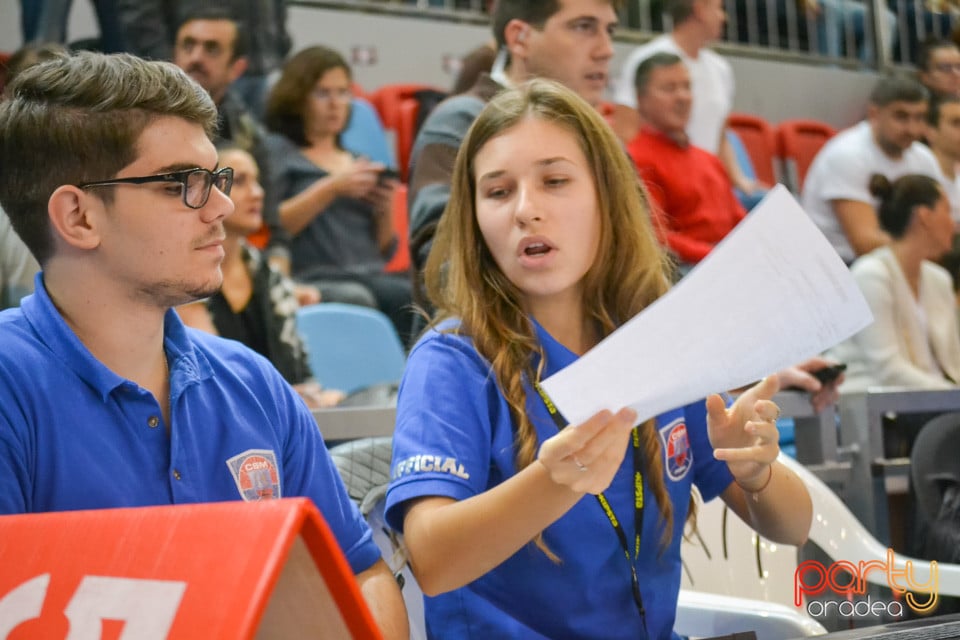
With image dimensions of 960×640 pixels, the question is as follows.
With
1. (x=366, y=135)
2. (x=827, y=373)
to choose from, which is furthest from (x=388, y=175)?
Result: (x=827, y=373)

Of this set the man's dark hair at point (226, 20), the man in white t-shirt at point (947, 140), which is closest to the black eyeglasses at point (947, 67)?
the man in white t-shirt at point (947, 140)

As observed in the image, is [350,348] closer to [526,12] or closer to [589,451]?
[526,12]

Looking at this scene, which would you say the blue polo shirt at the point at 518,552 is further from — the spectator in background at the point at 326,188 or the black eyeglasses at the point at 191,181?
the spectator in background at the point at 326,188

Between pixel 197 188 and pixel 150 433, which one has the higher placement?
pixel 197 188

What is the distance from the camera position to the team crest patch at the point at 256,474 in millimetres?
1283

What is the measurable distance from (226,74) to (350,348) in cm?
96

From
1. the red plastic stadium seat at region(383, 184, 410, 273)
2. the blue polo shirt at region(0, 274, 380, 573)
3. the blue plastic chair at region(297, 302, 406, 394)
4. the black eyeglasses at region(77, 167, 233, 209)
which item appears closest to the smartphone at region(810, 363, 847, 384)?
the blue polo shirt at region(0, 274, 380, 573)

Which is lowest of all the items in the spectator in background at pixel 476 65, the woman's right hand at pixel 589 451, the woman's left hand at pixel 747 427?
the woman's left hand at pixel 747 427

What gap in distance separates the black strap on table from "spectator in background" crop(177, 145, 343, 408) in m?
1.37

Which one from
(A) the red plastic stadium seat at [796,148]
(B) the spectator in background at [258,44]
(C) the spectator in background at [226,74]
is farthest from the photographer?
(A) the red plastic stadium seat at [796,148]

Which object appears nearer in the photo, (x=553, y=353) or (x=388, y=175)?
(x=553, y=353)

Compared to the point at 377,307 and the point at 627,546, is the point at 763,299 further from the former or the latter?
the point at 377,307

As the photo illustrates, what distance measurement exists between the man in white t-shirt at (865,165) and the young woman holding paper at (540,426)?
3.35 metres

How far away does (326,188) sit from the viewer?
3787mm
